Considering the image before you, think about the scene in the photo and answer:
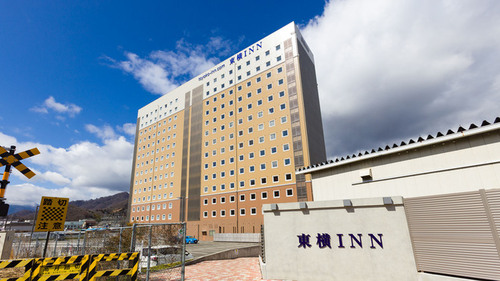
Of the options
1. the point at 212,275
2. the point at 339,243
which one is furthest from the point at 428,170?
the point at 212,275

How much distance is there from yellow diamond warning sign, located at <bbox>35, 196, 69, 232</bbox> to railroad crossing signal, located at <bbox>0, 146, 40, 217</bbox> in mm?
2039

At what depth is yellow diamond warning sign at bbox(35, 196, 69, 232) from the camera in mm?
7797

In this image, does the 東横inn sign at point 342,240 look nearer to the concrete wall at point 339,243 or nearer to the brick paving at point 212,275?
the concrete wall at point 339,243

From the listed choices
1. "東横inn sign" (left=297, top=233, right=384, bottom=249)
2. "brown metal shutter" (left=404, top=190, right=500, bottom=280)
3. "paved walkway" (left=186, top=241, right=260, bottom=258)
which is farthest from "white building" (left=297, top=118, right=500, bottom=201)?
"paved walkway" (left=186, top=241, right=260, bottom=258)

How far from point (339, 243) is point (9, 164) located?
46.5ft

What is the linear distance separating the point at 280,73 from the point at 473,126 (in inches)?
1638

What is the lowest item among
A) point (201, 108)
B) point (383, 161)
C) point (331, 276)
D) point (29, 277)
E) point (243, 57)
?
point (331, 276)

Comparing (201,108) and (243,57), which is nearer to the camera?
(243,57)

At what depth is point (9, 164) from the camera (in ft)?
30.0

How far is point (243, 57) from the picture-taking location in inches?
2330

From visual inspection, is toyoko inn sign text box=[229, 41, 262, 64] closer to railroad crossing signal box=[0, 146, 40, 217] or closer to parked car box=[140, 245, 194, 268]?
parked car box=[140, 245, 194, 268]

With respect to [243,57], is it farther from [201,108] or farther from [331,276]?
[331,276]

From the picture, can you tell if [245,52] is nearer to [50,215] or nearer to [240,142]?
[240,142]

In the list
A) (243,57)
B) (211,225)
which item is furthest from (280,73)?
(211,225)
